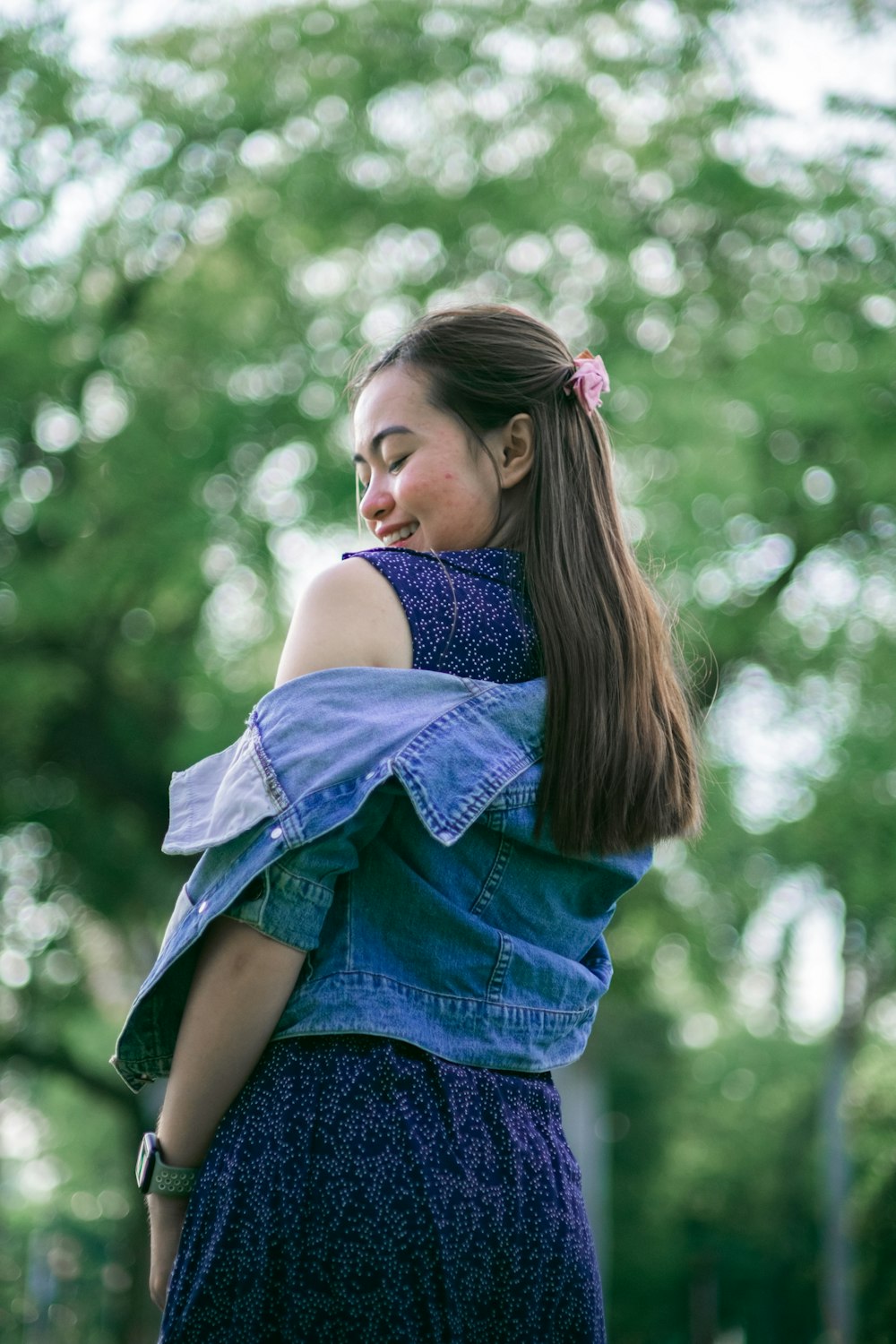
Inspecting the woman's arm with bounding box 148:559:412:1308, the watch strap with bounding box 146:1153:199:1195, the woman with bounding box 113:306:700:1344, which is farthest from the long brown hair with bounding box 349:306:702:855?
the watch strap with bounding box 146:1153:199:1195

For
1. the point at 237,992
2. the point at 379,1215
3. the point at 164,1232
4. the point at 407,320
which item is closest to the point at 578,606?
the point at 237,992

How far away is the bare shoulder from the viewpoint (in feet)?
5.65

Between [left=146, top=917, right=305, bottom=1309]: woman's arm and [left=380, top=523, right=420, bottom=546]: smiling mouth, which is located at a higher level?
[left=380, top=523, right=420, bottom=546]: smiling mouth

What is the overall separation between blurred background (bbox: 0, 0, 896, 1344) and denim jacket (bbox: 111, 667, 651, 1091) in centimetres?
825

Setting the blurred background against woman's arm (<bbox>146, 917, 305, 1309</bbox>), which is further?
the blurred background

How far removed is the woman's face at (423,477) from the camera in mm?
1987

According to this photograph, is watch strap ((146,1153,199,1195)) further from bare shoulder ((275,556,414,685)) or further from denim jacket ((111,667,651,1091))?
bare shoulder ((275,556,414,685))

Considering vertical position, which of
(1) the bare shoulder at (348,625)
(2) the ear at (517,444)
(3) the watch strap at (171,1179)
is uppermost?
(2) the ear at (517,444)

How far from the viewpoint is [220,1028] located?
1610mm

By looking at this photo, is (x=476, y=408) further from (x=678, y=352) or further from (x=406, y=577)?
(x=678, y=352)

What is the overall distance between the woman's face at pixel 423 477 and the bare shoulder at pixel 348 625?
0.75 ft

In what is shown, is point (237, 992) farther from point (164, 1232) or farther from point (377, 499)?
point (377, 499)

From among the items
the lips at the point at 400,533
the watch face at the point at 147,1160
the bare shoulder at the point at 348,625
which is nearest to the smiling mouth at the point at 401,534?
the lips at the point at 400,533

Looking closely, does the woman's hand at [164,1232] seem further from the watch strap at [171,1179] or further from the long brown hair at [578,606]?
the long brown hair at [578,606]
